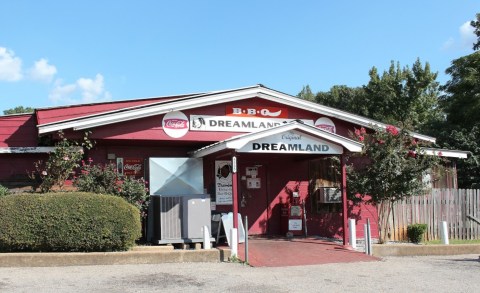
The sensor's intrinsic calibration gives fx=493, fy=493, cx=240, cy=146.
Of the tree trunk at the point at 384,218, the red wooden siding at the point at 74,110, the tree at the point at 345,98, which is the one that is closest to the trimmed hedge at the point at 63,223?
the red wooden siding at the point at 74,110

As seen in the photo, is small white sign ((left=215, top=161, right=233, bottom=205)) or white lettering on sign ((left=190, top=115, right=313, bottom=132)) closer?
white lettering on sign ((left=190, top=115, right=313, bottom=132))

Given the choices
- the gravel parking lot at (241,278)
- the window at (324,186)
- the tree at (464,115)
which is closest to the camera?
the gravel parking lot at (241,278)

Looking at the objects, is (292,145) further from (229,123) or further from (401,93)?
(401,93)

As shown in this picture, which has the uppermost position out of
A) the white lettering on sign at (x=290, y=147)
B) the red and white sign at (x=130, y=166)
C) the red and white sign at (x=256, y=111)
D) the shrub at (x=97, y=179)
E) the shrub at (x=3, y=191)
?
the red and white sign at (x=256, y=111)

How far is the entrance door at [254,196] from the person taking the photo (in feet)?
50.9

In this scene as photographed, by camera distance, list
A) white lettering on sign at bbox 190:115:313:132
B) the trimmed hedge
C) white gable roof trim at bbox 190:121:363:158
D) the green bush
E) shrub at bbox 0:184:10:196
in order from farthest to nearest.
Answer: the green bush
white lettering on sign at bbox 190:115:313:132
shrub at bbox 0:184:10:196
white gable roof trim at bbox 190:121:363:158
the trimmed hedge

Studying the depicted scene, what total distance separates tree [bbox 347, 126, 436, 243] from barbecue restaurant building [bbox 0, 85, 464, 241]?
1.99 feet

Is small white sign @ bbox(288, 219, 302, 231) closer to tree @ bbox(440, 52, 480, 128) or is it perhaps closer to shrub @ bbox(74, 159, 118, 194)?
shrub @ bbox(74, 159, 118, 194)

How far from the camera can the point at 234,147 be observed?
11.8 meters

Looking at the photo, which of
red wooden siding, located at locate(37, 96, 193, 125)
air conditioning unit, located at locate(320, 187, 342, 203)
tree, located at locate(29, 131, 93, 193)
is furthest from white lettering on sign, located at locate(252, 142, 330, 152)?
red wooden siding, located at locate(37, 96, 193, 125)

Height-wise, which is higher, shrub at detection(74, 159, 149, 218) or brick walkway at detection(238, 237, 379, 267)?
shrub at detection(74, 159, 149, 218)

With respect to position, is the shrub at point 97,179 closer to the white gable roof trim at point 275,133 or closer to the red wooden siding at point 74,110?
the red wooden siding at point 74,110

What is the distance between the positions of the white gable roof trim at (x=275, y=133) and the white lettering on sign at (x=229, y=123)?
1.11 meters

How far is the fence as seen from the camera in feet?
52.9
